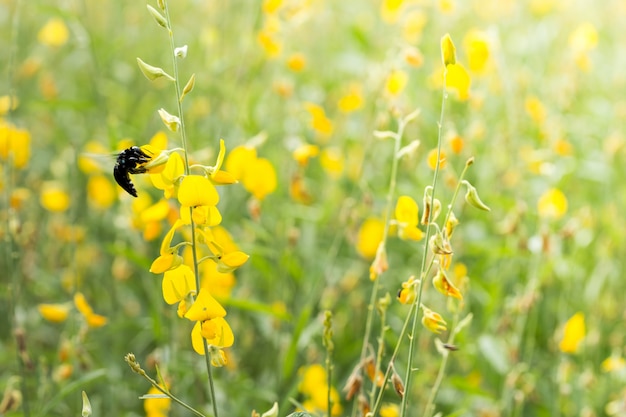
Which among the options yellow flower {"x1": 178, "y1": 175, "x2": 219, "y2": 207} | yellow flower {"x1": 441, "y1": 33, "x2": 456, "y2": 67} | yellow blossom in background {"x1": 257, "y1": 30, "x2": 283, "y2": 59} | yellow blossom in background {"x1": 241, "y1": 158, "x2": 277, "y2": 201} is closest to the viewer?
yellow flower {"x1": 178, "y1": 175, "x2": 219, "y2": 207}

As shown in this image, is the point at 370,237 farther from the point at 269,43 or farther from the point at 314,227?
the point at 269,43

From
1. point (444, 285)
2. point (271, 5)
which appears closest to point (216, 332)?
point (444, 285)

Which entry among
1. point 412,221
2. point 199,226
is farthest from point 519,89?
point 199,226

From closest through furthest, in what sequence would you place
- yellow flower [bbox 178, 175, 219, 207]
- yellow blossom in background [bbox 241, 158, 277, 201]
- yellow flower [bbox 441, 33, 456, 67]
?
yellow flower [bbox 178, 175, 219, 207]
yellow flower [bbox 441, 33, 456, 67]
yellow blossom in background [bbox 241, 158, 277, 201]

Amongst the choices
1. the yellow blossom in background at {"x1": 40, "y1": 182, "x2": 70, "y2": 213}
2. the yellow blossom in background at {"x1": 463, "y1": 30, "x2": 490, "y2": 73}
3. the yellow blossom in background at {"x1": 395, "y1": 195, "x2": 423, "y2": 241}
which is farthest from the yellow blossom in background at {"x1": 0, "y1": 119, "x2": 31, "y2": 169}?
the yellow blossom in background at {"x1": 463, "y1": 30, "x2": 490, "y2": 73}

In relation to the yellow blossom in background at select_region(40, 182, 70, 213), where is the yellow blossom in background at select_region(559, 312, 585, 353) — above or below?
above

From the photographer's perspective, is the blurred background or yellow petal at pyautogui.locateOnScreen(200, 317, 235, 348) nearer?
yellow petal at pyautogui.locateOnScreen(200, 317, 235, 348)

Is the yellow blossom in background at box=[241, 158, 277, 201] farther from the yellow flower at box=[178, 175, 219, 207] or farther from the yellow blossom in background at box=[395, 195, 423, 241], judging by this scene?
the yellow flower at box=[178, 175, 219, 207]

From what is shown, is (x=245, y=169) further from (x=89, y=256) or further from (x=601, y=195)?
(x=601, y=195)
